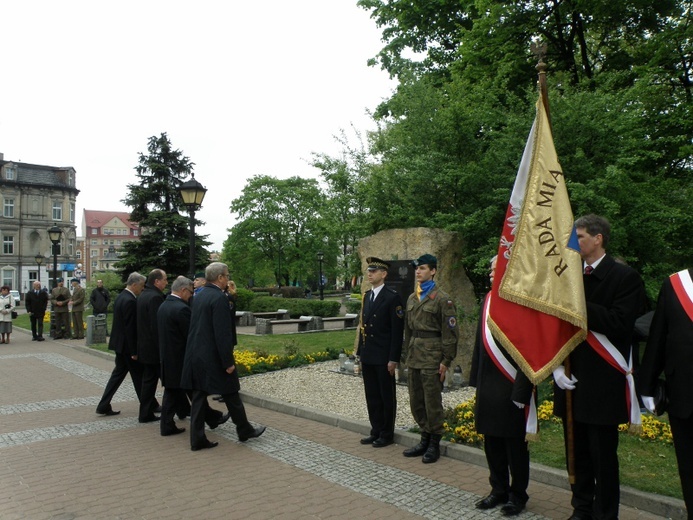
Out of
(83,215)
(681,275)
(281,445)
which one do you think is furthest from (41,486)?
(83,215)

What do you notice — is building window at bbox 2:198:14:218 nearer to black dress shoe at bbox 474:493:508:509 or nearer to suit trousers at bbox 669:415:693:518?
black dress shoe at bbox 474:493:508:509

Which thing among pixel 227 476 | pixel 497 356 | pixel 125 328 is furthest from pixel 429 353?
pixel 125 328

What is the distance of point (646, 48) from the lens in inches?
538

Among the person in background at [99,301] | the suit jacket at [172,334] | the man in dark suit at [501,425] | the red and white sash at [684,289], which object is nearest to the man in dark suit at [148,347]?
the suit jacket at [172,334]

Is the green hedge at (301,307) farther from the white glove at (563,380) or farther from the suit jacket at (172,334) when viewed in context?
the white glove at (563,380)

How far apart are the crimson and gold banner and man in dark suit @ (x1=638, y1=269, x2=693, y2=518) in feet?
1.49

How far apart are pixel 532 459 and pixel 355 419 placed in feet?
8.23

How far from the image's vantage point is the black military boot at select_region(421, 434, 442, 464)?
572 centimetres

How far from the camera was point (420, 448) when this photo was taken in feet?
19.5

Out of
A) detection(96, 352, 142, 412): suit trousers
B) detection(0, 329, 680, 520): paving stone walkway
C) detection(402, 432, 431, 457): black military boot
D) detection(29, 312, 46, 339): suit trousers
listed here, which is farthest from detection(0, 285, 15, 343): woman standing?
detection(402, 432, 431, 457): black military boot

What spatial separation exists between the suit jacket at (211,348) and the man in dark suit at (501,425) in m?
3.11

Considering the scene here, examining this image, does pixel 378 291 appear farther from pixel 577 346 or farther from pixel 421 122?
pixel 421 122

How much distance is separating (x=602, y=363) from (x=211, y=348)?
4.36 m

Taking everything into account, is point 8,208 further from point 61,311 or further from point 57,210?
point 61,311
